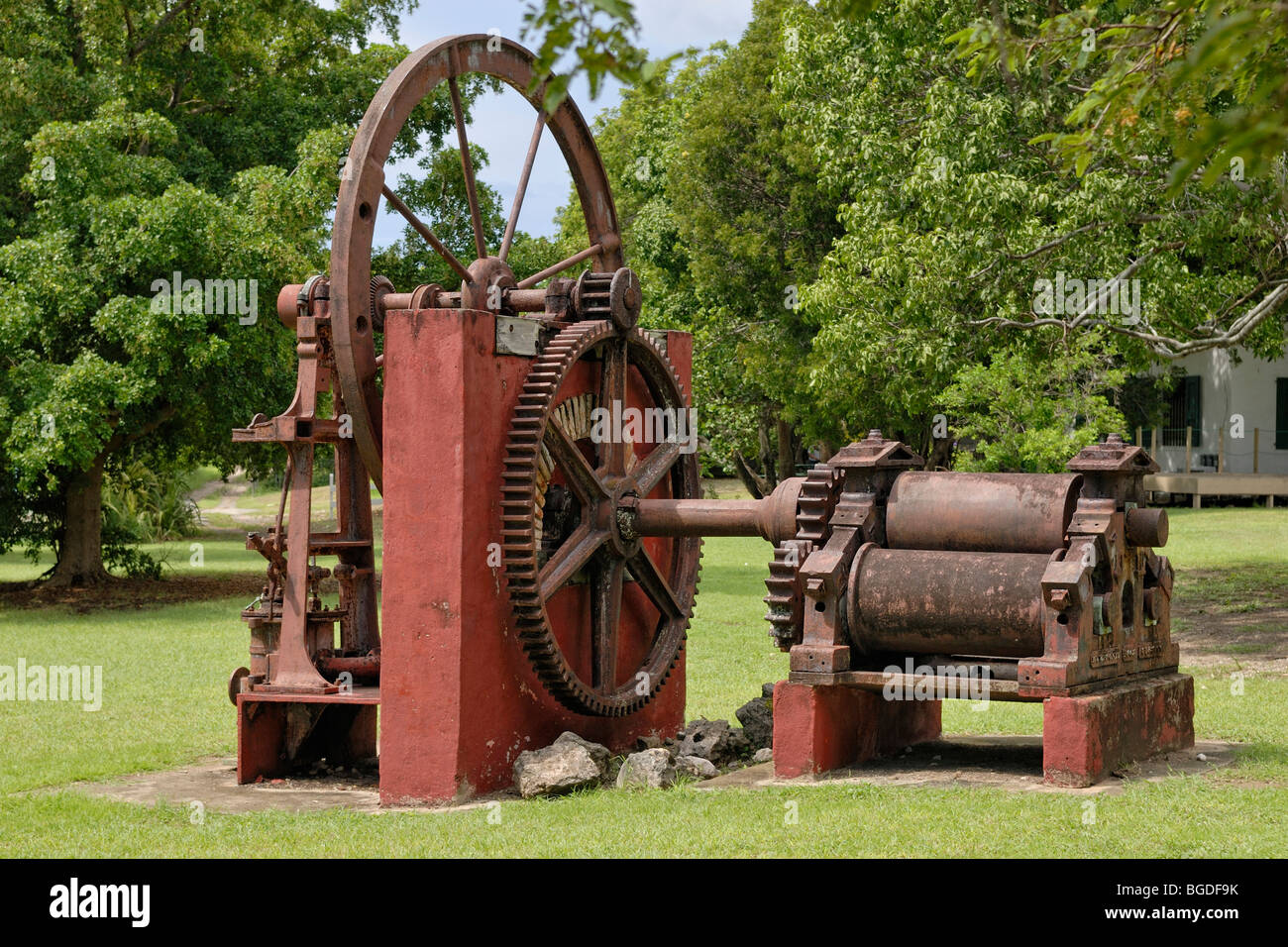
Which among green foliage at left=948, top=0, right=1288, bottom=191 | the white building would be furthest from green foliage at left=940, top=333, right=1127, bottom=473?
green foliage at left=948, top=0, right=1288, bottom=191

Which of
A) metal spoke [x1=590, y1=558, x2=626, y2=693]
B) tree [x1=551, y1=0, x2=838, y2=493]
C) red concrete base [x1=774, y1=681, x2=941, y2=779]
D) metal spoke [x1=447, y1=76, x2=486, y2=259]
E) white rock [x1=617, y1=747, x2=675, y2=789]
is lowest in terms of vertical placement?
white rock [x1=617, y1=747, x2=675, y2=789]

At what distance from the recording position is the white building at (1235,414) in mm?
36969

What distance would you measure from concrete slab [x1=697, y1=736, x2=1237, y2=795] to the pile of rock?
24 cm

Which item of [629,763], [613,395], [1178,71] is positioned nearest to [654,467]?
[613,395]

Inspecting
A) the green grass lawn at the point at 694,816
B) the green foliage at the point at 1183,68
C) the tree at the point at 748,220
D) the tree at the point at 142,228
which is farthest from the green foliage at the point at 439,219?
the green foliage at the point at 1183,68

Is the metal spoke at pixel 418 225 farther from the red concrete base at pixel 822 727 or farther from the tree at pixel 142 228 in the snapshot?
the tree at pixel 142 228

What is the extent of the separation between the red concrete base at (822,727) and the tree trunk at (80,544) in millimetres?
17452

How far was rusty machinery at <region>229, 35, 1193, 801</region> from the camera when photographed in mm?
8406

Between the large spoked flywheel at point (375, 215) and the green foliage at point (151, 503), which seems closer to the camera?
the large spoked flywheel at point (375, 215)

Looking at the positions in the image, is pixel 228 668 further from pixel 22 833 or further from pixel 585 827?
pixel 585 827

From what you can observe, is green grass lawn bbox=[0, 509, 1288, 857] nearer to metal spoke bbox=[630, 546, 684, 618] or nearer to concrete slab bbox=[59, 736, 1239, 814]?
concrete slab bbox=[59, 736, 1239, 814]

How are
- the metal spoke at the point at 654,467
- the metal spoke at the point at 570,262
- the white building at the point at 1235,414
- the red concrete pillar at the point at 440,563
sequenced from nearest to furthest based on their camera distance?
1. the red concrete pillar at the point at 440,563
2. the metal spoke at the point at 654,467
3. the metal spoke at the point at 570,262
4. the white building at the point at 1235,414

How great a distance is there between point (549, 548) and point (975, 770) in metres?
2.82

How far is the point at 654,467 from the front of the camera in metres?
10.3
